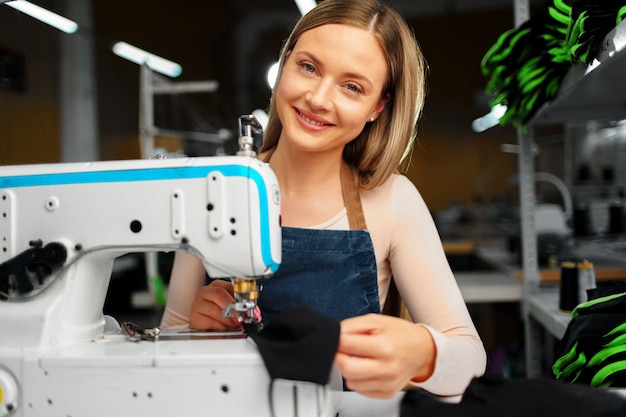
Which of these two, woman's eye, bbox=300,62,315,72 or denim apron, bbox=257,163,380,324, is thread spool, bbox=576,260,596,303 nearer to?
denim apron, bbox=257,163,380,324

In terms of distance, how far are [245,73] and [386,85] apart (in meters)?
5.27

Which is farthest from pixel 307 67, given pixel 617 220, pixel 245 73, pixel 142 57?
pixel 245 73

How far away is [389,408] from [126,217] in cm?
51

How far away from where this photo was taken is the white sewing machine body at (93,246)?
2.66 ft

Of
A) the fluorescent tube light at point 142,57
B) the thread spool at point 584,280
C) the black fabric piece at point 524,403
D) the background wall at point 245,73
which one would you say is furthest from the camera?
the background wall at point 245,73

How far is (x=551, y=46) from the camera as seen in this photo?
1.40m

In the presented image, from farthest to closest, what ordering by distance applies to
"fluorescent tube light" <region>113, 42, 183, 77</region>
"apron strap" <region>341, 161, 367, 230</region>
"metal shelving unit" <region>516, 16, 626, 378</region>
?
"fluorescent tube light" <region>113, 42, 183, 77</region> → "metal shelving unit" <region>516, 16, 626, 378</region> → "apron strap" <region>341, 161, 367, 230</region>

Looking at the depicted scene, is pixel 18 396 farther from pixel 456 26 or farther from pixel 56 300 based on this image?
pixel 456 26

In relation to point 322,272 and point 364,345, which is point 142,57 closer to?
point 322,272

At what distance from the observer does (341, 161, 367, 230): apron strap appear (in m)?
1.12

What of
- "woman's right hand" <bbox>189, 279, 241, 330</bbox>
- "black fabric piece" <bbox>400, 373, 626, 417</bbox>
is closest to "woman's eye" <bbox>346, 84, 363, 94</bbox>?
"woman's right hand" <bbox>189, 279, 241, 330</bbox>

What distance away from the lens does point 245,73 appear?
20.1 feet

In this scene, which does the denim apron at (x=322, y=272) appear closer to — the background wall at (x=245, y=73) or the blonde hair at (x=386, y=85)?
the blonde hair at (x=386, y=85)

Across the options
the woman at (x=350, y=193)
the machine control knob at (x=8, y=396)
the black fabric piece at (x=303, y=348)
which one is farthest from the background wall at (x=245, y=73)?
the black fabric piece at (x=303, y=348)
